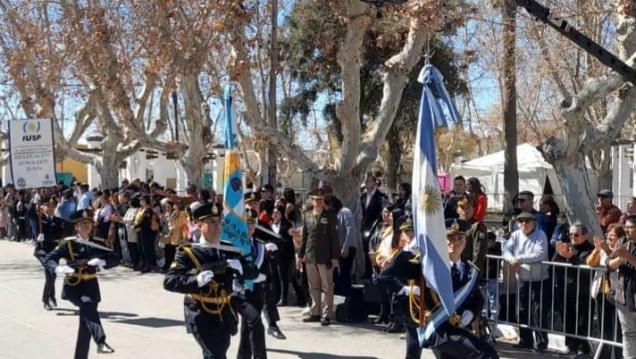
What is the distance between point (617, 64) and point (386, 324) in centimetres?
429

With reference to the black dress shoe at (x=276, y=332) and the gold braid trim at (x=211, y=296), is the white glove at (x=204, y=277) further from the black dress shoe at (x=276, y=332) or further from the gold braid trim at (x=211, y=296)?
the black dress shoe at (x=276, y=332)

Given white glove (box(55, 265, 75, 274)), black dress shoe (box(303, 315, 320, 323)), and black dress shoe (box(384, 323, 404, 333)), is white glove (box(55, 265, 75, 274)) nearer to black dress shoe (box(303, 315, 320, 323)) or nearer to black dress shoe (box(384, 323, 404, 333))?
black dress shoe (box(303, 315, 320, 323))

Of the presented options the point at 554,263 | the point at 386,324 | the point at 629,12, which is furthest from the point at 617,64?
the point at 386,324

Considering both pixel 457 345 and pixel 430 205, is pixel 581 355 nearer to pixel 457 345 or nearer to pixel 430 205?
pixel 457 345

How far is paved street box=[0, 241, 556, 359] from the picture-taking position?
9.06 m

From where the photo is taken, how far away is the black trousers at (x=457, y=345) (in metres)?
6.15

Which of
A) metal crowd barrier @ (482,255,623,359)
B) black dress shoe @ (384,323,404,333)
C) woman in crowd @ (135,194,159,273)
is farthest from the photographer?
woman in crowd @ (135,194,159,273)

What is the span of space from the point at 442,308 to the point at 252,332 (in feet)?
7.55

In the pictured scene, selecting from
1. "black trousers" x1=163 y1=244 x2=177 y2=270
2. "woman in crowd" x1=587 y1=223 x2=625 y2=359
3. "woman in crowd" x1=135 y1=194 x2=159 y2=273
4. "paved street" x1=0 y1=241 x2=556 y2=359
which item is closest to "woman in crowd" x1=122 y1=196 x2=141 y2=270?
"woman in crowd" x1=135 y1=194 x2=159 y2=273

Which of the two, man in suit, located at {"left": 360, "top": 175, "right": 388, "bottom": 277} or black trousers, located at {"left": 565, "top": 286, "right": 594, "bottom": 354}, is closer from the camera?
black trousers, located at {"left": 565, "top": 286, "right": 594, "bottom": 354}

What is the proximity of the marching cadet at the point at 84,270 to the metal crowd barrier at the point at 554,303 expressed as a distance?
174 inches

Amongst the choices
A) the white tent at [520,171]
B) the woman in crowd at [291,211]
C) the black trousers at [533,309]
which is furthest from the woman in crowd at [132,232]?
the white tent at [520,171]

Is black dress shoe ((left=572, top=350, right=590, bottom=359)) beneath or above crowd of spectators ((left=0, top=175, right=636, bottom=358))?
beneath

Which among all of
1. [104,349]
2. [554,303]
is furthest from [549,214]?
[104,349]
